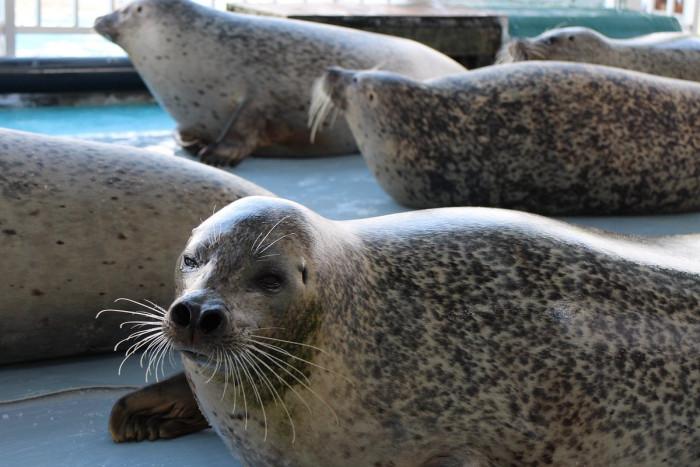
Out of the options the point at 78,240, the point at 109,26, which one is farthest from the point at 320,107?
the point at 78,240

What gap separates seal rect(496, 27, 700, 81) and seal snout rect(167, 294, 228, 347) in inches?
169

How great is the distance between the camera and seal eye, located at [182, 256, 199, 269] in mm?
2232

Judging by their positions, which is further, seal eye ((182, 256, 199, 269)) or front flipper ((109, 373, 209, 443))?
front flipper ((109, 373, 209, 443))

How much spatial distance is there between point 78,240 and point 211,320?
1.24 meters

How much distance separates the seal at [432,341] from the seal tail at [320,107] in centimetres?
229

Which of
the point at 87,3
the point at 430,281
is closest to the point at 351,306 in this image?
the point at 430,281

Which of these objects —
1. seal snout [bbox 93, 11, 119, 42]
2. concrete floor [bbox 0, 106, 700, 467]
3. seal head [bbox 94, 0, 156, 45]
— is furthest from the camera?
seal snout [bbox 93, 11, 119, 42]

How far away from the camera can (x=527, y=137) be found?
15.2 feet

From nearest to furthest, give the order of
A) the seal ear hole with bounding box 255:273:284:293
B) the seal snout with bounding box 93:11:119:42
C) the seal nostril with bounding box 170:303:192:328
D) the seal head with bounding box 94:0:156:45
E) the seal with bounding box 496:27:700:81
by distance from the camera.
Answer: the seal nostril with bounding box 170:303:192:328 → the seal ear hole with bounding box 255:273:284:293 → the seal head with bounding box 94:0:156:45 → the seal snout with bounding box 93:11:119:42 → the seal with bounding box 496:27:700:81

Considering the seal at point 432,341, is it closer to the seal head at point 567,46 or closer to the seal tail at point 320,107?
the seal tail at point 320,107

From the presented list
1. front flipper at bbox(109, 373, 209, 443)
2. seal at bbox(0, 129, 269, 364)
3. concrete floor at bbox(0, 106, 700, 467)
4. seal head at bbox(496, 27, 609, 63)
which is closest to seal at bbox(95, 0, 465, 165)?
seal head at bbox(496, 27, 609, 63)

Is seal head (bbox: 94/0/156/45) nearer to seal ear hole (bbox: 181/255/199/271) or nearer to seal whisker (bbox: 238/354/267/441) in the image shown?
seal ear hole (bbox: 181/255/199/271)

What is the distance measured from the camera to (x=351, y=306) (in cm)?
235

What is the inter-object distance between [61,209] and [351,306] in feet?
3.83
